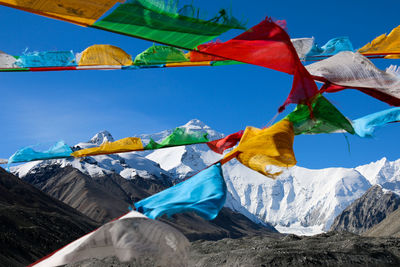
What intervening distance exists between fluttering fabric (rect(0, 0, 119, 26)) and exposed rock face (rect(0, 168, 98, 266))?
32.1m

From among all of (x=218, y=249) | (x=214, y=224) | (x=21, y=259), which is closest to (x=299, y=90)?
(x=218, y=249)

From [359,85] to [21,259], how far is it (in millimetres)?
38598

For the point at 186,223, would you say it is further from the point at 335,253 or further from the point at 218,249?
the point at 335,253

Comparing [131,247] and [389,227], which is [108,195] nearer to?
[389,227]

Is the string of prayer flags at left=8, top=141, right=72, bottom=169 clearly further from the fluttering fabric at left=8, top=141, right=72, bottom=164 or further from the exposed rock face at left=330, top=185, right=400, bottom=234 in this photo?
the exposed rock face at left=330, top=185, right=400, bottom=234

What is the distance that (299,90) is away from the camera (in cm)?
572

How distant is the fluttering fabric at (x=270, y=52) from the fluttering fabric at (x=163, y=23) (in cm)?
58

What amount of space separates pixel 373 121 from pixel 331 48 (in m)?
1.49

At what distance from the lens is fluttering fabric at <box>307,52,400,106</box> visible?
5.82 m

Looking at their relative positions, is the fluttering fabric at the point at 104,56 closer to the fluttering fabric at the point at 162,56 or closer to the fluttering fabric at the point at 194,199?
the fluttering fabric at the point at 162,56

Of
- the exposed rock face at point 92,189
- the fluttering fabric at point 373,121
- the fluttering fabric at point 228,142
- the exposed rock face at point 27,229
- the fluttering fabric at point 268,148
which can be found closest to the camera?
the fluttering fabric at point 268,148

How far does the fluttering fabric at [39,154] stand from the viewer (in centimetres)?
787

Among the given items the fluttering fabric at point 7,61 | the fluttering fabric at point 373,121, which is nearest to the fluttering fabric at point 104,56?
the fluttering fabric at point 7,61

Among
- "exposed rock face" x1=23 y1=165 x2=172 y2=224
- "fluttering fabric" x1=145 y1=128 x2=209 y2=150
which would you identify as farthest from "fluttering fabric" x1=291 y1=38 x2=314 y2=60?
"exposed rock face" x1=23 y1=165 x2=172 y2=224
